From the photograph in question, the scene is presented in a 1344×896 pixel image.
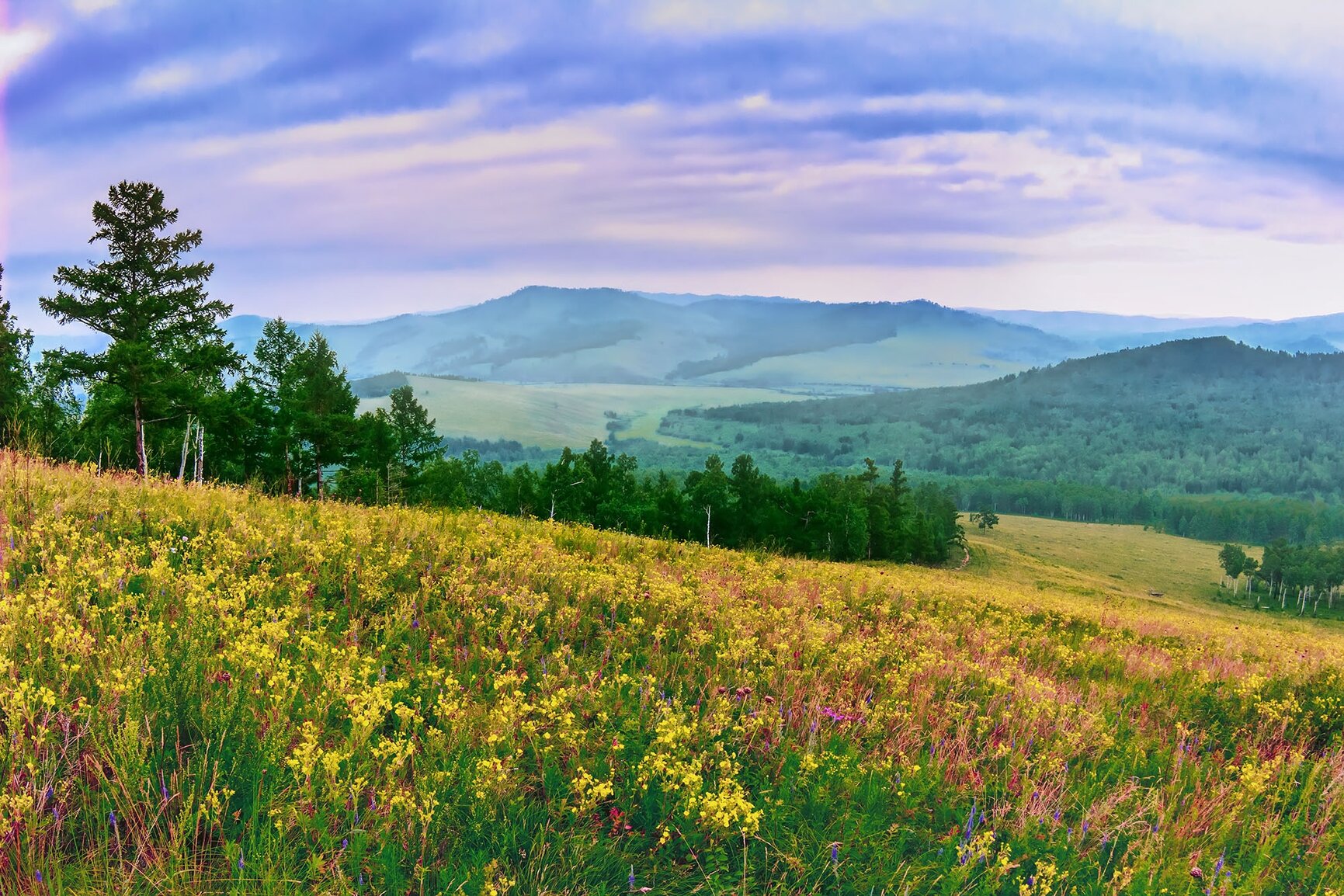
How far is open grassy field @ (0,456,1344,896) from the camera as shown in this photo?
10.3ft

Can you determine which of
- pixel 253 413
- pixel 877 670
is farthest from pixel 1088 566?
pixel 877 670

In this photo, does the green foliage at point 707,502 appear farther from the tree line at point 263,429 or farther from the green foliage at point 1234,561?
the green foliage at point 1234,561

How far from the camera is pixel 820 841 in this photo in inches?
140

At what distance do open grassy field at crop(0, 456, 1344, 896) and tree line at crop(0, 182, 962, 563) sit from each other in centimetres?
630

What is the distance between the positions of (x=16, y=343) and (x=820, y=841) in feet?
262

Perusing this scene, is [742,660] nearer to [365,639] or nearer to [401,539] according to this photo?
[365,639]

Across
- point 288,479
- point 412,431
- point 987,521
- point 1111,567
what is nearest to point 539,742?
point 288,479

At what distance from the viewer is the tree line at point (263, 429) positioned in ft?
98.5

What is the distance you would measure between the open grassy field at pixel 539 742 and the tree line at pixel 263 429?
6296mm

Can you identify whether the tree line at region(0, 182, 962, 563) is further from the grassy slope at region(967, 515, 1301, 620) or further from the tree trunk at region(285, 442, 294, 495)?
the grassy slope at region(967, 515, 1301, 620)

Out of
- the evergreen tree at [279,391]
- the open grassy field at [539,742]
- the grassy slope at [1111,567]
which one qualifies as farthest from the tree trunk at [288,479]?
the grassy slope at [1111,567]

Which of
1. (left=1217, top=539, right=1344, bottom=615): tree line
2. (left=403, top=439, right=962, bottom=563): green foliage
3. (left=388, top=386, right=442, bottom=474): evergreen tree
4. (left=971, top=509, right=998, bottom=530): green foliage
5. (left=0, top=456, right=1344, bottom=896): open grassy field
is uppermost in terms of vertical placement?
(left=388, top=386, right=442, bottom=474): evergreen tree

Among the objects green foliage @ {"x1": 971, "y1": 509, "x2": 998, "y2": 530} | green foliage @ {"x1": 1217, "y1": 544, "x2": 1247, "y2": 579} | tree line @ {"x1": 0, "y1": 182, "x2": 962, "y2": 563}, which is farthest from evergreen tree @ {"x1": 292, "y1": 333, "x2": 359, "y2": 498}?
green foliage @ {"x1": 1217, "y1": 544, "x2": 1247, "y2": 579}

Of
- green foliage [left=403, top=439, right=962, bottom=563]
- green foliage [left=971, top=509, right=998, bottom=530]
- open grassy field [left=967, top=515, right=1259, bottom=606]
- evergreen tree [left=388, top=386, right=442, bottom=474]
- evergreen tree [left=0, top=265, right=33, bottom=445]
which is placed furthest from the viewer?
green foliage [left=971, top=509, right=998, bottom=530]
